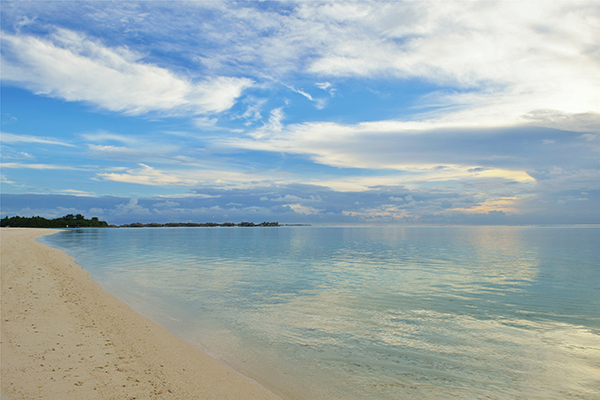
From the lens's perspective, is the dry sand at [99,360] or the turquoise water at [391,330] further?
the turquoise water at [391,330]

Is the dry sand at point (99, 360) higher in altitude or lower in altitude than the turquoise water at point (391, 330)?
higher

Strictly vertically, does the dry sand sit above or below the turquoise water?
above

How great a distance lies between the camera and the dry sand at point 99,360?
685 cm

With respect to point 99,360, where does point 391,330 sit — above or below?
below

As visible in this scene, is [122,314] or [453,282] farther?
[453,282]

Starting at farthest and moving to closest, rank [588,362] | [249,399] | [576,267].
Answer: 1. [576,267]
2. [588,362]
3. [249,399]

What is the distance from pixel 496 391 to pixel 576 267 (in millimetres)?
32787

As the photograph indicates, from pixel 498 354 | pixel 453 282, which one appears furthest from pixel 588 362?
pixel 453 282

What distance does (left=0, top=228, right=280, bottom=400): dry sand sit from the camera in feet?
22.5

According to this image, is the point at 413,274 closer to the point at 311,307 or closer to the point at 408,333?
the point at 311,307

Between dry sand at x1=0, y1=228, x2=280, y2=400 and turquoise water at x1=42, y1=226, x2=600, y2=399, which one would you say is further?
turquoise water at x1=42, y1=226, x2=600, y2=399

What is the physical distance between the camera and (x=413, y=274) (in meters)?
26.4

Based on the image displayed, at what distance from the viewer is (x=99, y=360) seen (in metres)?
8.25

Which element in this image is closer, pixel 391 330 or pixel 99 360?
pixel 99 360
